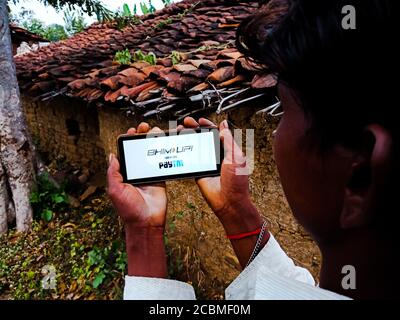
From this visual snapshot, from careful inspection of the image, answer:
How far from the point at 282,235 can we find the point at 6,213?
12.7 feet

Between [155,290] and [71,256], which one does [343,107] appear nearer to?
[155,290]

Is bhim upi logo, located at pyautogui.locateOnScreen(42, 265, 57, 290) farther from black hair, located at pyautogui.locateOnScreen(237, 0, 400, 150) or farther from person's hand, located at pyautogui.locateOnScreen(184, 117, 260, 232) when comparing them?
black hair, located at pyautogui.locateOnScreen(237, 0, 400, 150)

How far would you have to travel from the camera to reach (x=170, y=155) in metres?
1.57

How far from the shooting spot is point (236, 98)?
7.61 feet

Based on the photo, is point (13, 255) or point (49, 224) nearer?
point (13, 255)

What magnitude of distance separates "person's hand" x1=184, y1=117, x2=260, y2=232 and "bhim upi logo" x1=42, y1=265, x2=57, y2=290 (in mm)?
3109

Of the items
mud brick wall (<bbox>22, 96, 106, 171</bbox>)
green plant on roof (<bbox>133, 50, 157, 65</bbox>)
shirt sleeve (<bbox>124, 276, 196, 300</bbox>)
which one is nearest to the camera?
shirt sleeve (<bbox>124, 276, 196, 300</bbox>)

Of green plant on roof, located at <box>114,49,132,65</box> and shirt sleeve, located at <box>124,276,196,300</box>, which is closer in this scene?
shirt sleeve, located at <box>124,276,196,300</box>

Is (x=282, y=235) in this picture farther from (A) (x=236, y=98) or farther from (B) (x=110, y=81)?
(B) (x=110, y=81)

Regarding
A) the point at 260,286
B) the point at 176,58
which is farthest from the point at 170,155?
the point at 176,58

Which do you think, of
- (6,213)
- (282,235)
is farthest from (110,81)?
(6,213)

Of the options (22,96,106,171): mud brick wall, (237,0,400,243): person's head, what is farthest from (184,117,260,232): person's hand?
(22,96,106,171): mud brick wall

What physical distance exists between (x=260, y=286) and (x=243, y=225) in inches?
16.7

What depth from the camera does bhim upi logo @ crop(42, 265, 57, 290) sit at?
3.81 m
